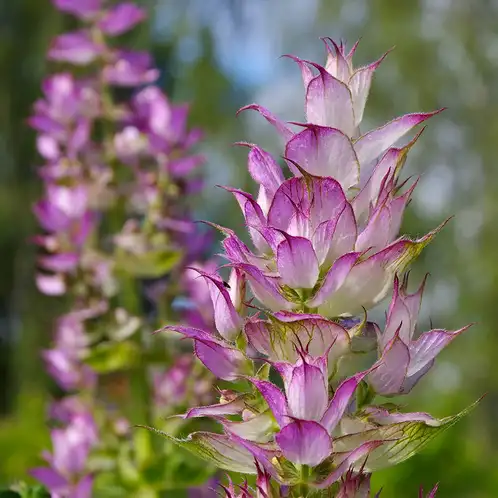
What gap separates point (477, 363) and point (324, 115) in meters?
11.4

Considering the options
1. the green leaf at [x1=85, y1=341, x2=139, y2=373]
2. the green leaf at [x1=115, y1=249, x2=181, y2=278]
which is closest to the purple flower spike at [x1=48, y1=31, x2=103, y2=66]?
the green leaf at [x1=115, y1=249, x2=181, y2=278]

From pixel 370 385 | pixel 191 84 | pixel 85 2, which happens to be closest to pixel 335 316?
pixel 370 385

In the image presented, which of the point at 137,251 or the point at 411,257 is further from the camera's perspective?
the point at 137,251

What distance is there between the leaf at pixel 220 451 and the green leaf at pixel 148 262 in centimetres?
128

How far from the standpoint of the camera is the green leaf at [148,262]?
83.9 inches

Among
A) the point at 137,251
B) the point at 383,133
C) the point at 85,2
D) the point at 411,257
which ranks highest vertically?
the point at 85,2

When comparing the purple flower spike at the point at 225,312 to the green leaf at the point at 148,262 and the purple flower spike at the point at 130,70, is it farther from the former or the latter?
the purple flower spike at the point at 130,70

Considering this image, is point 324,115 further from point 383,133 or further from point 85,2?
point 85,2

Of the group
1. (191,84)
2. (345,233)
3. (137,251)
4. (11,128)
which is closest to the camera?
(345,233)

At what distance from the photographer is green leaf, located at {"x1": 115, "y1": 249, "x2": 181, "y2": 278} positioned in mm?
2131

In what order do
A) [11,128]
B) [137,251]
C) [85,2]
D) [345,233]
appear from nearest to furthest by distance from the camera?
[345,233], [137,251], [85,2], [11,128]

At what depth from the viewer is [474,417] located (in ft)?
38.3

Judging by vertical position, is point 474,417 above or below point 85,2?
below

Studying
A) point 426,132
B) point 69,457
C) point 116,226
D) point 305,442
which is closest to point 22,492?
point 305,442
